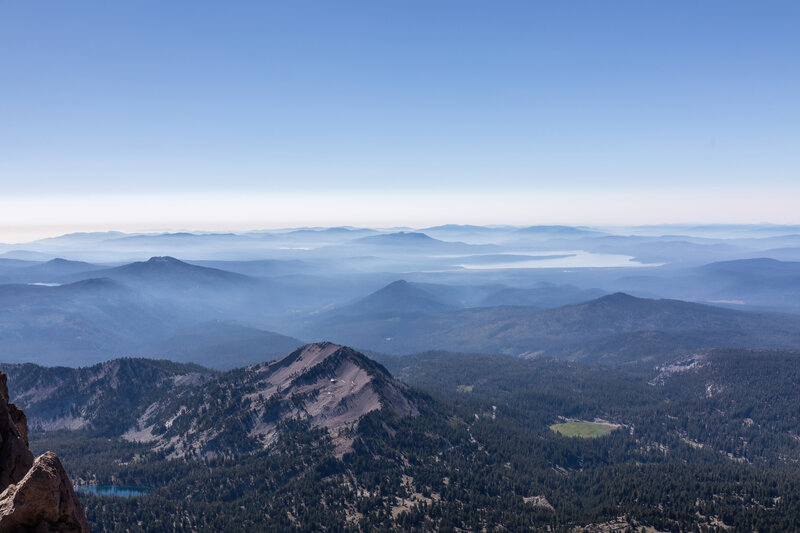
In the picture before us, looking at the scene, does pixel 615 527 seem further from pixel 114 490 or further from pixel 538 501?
pixel 114 490

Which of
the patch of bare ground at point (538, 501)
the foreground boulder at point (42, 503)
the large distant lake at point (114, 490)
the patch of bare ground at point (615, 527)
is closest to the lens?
the foreground boulder at point (42, 503)

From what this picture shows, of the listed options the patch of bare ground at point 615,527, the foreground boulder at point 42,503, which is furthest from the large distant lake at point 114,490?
the foreground boulder at point 42,503

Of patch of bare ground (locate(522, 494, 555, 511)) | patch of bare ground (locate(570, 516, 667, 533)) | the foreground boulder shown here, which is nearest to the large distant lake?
patch of bare ground (locate(522, 494, 555, 511))

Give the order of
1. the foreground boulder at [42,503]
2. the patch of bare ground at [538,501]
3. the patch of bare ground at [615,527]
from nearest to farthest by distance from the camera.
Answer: the foreground boulder at [42,503] < the patch of bare ground at [615,527] < the patch of bare ground at [538,501]

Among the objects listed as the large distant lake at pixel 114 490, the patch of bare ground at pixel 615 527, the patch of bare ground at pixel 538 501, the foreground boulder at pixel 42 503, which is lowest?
the large distant lake at pixel 114 490

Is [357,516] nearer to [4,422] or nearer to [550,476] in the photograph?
[550,476]

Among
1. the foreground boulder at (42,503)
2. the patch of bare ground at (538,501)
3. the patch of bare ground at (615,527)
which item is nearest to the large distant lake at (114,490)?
the patch of bare ground at (538,501)

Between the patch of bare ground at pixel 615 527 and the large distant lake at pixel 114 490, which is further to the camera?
the large distant lake at pixel 114 490

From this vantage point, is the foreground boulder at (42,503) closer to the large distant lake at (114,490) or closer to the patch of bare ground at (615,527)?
the patch of bare ground at (615,527)

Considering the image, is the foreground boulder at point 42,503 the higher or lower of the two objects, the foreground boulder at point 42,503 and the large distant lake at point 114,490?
the higher
